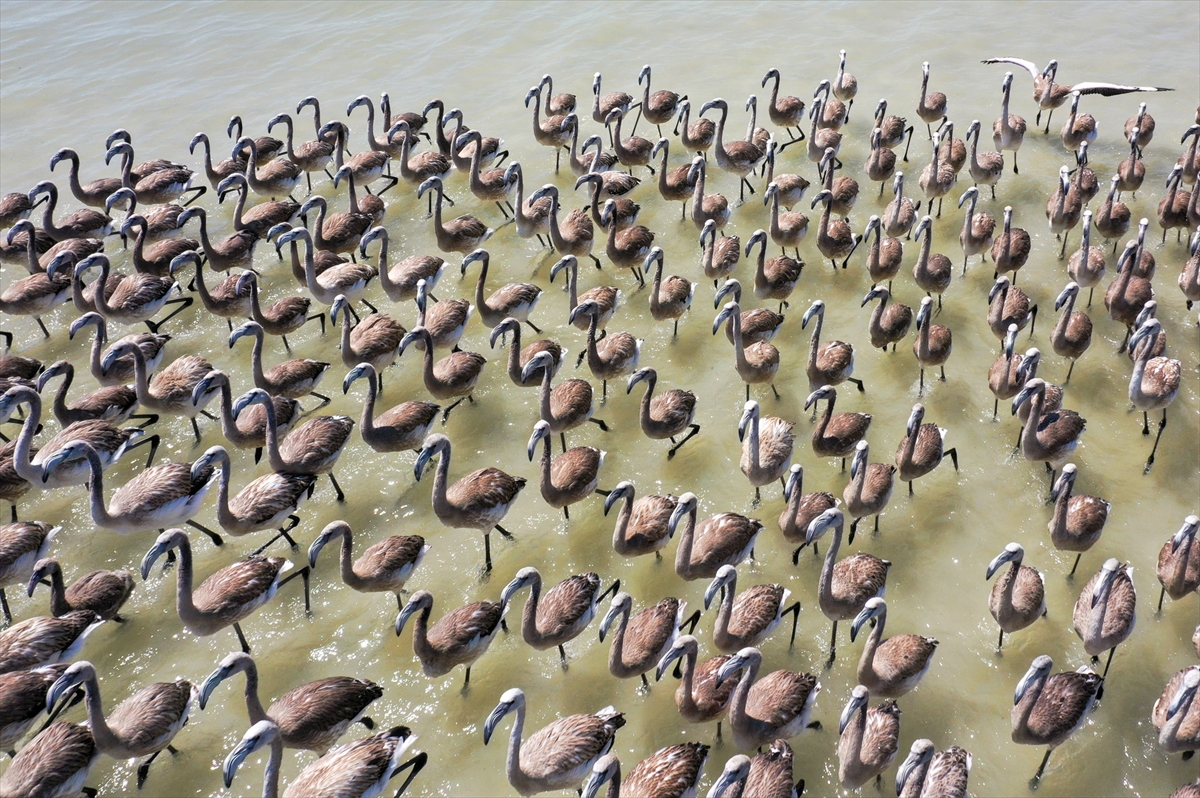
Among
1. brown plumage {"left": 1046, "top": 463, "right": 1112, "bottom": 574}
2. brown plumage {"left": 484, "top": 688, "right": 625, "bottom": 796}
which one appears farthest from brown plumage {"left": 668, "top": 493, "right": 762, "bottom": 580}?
brown plumage {"left": 1046, "top": 463, "right": 1112, "bottom": 574}

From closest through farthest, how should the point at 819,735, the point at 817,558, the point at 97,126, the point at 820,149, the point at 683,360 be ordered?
the point at 819,735 → the point at 817,558 → the point at 683,360 → the point at 820,149 → the point at 97,126

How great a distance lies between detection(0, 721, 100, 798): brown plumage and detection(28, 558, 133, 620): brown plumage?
50.6 inches

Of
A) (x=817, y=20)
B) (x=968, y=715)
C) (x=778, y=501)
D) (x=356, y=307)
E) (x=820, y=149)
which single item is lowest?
(x=968, y=715)

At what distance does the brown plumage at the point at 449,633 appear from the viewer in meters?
7.04

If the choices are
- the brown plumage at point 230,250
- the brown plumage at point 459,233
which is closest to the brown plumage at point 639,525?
the brown plumage at point 459,233

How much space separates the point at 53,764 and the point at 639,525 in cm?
475

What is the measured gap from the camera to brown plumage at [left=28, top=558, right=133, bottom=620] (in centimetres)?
754

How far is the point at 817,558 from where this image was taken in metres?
8.29

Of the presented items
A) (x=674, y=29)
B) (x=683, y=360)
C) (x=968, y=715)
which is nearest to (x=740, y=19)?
(x=674, y=29)

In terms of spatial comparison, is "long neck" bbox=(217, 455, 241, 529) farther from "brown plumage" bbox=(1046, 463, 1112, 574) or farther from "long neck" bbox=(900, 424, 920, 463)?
"brown plumage" bbox=(1046, 463, 1112, 574)

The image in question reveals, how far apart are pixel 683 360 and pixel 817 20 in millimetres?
11825

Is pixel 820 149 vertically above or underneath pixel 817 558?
above

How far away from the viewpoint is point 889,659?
680cm

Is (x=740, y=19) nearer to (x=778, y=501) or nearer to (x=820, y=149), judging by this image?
(x=820, y=149)
